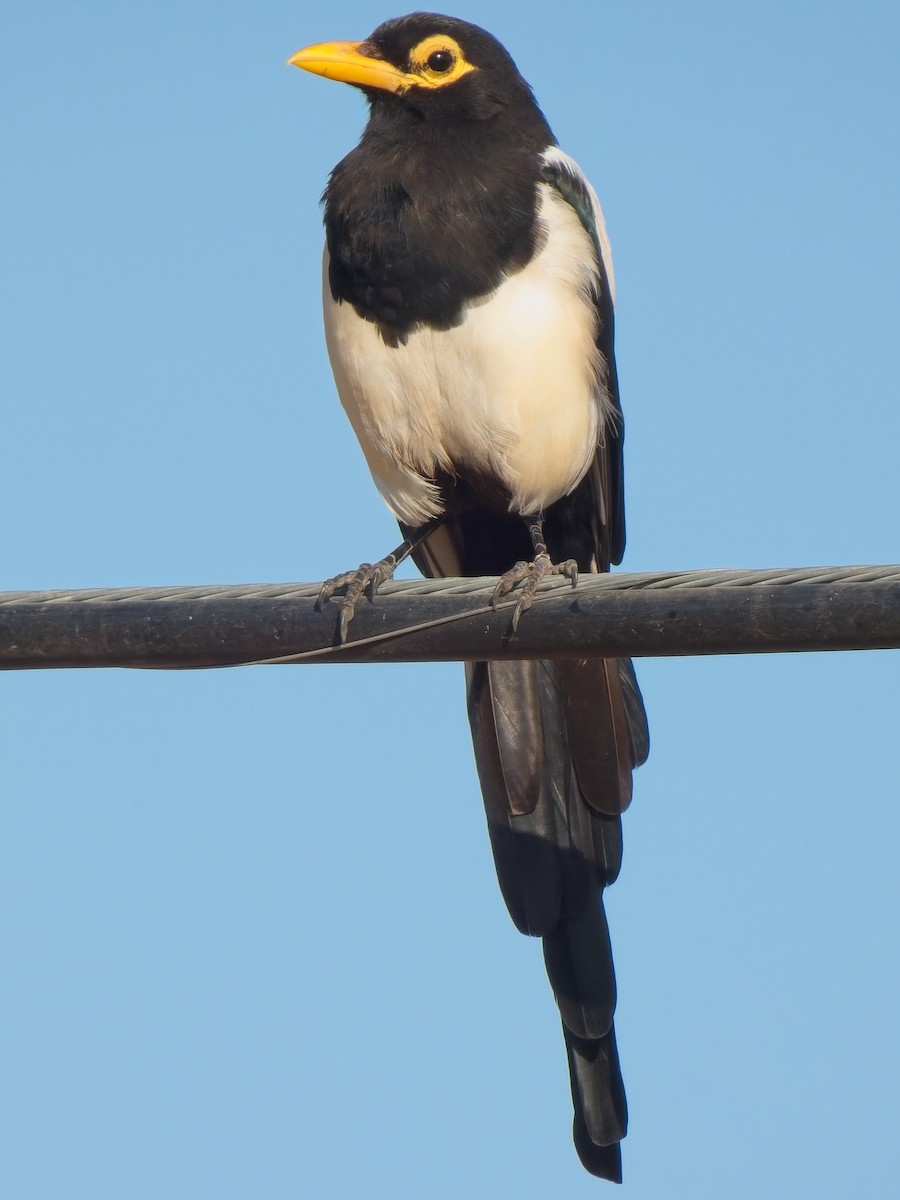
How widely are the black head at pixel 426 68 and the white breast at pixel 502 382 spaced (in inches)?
15.2

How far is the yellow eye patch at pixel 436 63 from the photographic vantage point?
4371 mm

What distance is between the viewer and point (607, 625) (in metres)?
2.45

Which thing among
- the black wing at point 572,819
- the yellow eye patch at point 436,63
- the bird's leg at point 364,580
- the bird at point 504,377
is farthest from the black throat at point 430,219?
the black wing at point 572,819

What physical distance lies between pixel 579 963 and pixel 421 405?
150 cm

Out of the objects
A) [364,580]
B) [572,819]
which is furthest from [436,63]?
[572,819]

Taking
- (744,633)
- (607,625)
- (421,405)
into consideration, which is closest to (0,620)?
(607,625)

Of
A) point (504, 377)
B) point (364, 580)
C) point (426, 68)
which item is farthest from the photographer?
point (426, 68)

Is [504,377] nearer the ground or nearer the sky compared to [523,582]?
nearer the sky

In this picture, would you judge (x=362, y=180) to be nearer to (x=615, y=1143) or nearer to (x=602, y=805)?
(x=602, y=805)

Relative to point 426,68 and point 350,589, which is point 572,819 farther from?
point 426,68

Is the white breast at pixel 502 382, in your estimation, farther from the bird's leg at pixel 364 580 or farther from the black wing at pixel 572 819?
the black wing at pixel 572 819

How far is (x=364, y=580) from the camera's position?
327 cm

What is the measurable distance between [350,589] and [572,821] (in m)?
1.49

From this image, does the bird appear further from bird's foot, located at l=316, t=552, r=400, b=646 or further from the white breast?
bird's foot, located at l=316, t=552, r=400, b=646
